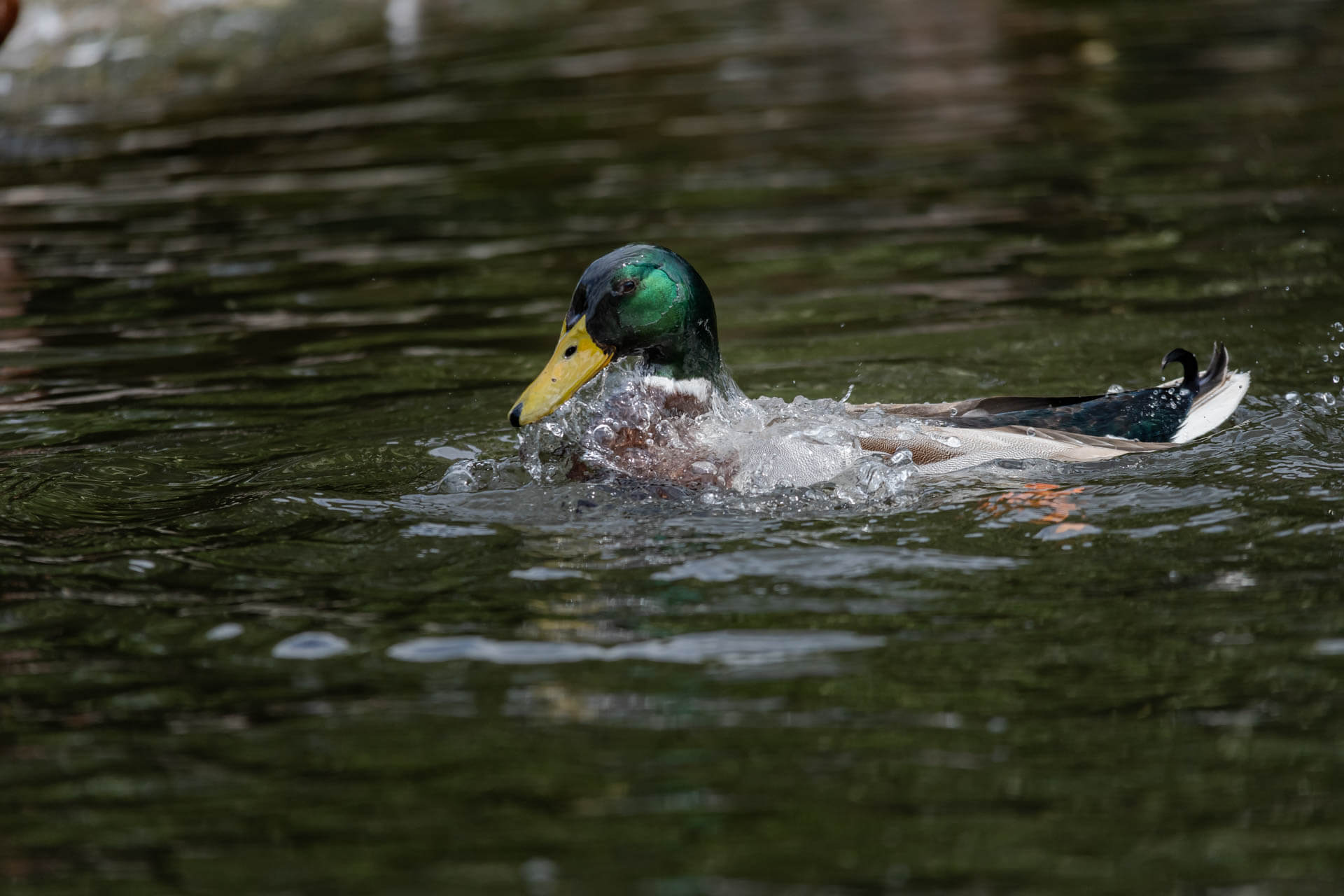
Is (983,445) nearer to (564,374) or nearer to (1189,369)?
(1189,369)

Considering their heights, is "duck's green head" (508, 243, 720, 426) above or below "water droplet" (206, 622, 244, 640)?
above

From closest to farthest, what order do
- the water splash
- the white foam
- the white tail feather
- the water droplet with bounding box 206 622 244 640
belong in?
the white foam, the water droplet with bounding box 206 622 244 640, the water splash, the white tail feather

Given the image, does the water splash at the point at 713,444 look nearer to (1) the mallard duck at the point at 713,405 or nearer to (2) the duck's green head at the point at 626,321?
(1) the mallard duck at the point at 713,405

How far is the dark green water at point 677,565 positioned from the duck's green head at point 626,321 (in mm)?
387

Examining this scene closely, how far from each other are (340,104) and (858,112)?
473 centimetres

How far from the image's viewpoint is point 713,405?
562 cm

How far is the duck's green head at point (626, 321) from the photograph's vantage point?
5418mm

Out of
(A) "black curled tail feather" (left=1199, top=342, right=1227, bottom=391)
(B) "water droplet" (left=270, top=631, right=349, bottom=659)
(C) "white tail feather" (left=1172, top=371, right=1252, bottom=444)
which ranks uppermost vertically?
(B) "water droplet" (left=270, top=631, right=349, bottom=659)

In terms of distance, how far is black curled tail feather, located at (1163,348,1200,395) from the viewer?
18.0 ft

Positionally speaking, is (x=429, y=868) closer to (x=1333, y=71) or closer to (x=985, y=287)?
(x=985, y=287)

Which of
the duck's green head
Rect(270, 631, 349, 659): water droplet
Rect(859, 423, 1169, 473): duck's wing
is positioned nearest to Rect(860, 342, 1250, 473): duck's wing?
Rect(859, 423, 1169, 473): duck's wing

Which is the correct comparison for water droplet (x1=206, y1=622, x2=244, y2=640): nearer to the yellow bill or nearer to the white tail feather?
the yellow bill

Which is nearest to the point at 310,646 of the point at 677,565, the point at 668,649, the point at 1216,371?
the point at 668,649

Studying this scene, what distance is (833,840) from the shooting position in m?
3.12
